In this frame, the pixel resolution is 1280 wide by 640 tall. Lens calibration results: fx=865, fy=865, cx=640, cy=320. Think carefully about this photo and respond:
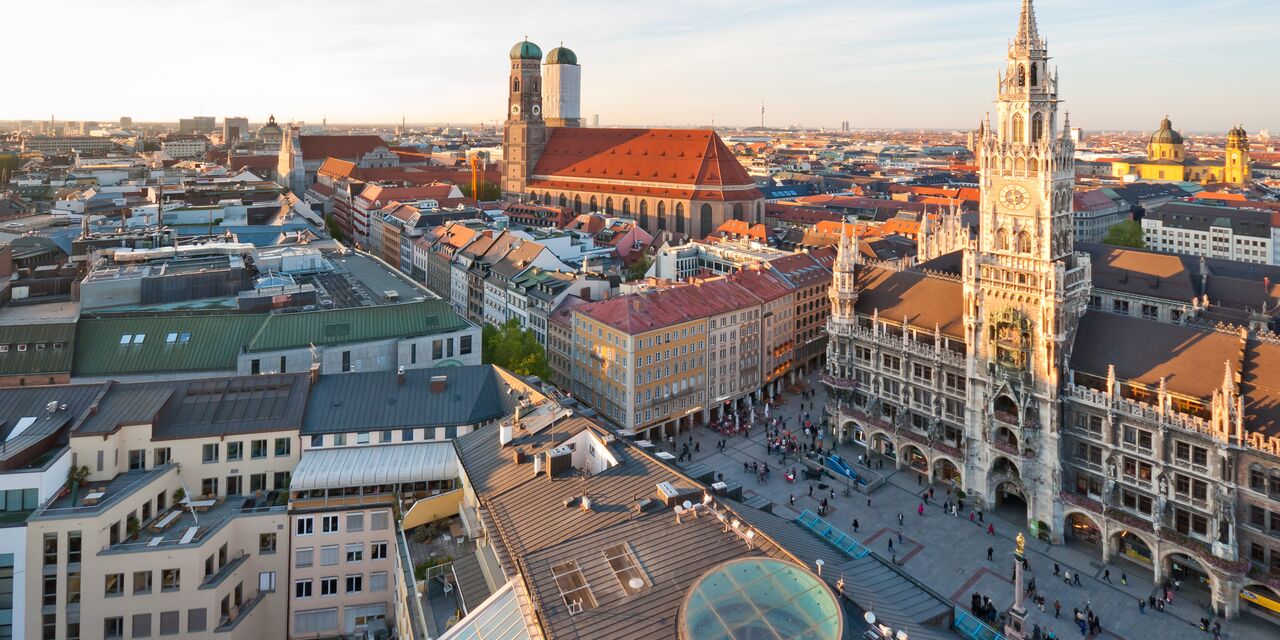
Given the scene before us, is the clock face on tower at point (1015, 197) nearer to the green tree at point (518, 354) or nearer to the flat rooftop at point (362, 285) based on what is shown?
the green tree at point (518, 354)

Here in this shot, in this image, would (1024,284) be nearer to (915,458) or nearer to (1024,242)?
(1024,242)

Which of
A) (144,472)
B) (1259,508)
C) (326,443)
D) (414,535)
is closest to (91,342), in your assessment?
(144,472)

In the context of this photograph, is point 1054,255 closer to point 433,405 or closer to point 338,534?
point 433,405

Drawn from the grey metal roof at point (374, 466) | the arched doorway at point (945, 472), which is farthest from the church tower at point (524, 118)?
the grey metal roof at point (374, 466)

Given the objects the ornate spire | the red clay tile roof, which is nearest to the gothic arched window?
the ornate spire

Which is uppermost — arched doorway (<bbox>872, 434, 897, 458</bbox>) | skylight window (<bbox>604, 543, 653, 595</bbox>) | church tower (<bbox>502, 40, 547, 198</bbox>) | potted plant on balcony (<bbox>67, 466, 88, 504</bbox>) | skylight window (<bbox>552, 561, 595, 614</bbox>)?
church tower (<bbox>502, 40, 547, 198</bbox>)

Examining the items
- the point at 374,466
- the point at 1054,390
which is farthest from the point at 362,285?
the point at 1054,390

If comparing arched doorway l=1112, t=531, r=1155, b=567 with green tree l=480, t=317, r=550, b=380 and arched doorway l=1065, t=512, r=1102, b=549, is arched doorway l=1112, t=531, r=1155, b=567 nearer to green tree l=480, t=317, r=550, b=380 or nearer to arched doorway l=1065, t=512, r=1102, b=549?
arched doorway l=1065, t=512, r=1102, b=549
